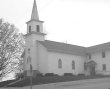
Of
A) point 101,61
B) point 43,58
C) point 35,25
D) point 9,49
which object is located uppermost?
point 35,25

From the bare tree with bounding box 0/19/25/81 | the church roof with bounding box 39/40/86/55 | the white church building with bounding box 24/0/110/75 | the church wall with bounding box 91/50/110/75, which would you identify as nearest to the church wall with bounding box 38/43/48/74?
the white church building with bounding box 24/0/110/75

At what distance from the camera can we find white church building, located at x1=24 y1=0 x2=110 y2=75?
5353cm

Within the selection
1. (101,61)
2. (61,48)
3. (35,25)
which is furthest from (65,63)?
(35,25)

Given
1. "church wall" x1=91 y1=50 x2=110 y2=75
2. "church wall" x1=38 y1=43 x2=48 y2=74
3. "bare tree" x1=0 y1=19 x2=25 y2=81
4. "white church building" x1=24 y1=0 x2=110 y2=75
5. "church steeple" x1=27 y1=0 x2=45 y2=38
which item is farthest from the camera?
"church steeple" x1=27 y1=0 x2=45 y2=38

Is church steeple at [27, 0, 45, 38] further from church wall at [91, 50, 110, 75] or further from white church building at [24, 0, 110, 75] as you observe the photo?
church wall at [91, 50, 110, 75]

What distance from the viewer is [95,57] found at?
5881 centimetres

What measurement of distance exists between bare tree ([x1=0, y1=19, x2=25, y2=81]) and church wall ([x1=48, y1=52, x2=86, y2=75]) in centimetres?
660

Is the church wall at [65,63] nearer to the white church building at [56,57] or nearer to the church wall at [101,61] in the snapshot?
the white church building at [56,57]

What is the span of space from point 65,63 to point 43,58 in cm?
552

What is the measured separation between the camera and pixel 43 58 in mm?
53625

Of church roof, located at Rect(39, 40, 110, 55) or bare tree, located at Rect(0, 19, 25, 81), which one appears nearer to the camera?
bare tree, located at Rect(0, 19, 25, 81)

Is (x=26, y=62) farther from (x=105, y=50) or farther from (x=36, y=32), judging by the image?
(x=105, y=50)

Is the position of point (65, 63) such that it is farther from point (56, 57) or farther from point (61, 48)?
point (61, 48)

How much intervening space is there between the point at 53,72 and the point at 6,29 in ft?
44.7
